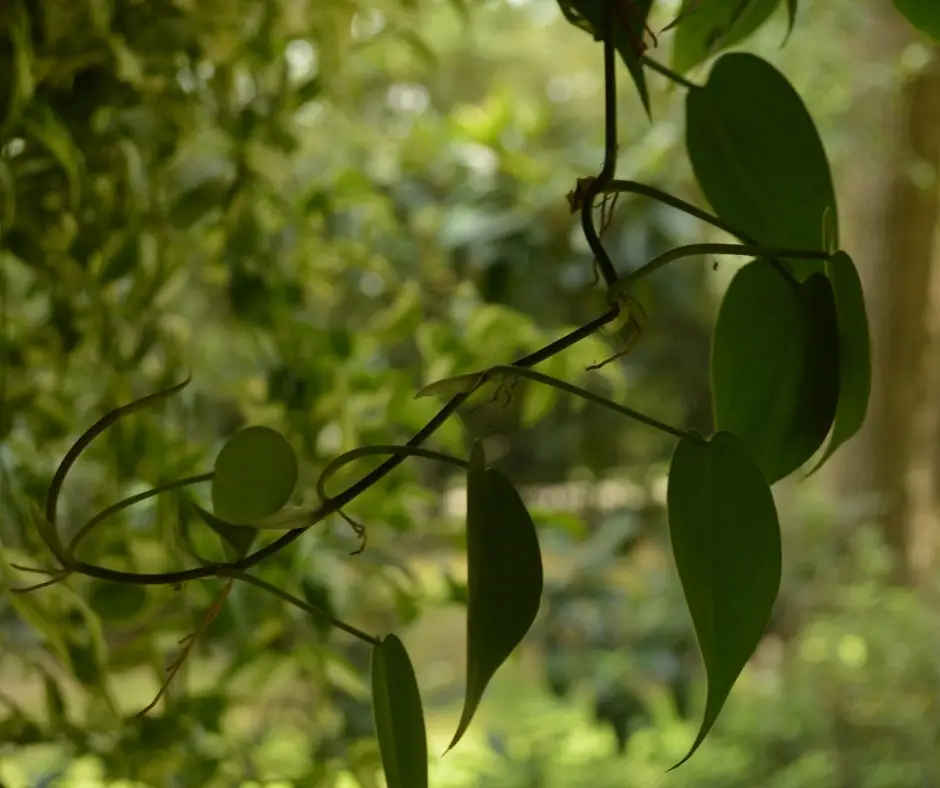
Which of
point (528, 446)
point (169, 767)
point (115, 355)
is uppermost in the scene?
point (528, 446)

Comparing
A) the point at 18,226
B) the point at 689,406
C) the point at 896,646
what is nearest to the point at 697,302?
the point at 689,406

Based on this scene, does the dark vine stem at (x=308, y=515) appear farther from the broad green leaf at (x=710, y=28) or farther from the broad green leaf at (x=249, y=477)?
the broad green leaf at (x=710, y=28)

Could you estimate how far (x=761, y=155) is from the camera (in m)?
0.30

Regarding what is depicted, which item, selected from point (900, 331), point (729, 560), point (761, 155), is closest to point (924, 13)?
point (761, 155)

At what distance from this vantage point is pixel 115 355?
458mm

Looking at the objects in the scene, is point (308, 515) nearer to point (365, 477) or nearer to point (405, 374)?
point (365, 477)

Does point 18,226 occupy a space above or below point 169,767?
above

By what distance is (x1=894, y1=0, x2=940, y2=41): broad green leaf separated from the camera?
290 mm

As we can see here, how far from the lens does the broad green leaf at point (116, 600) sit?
16.4 inches

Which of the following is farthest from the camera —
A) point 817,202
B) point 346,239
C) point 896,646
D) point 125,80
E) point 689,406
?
point 689,406

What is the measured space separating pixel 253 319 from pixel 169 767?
217 millimetres

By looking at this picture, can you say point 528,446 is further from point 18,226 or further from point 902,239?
point 18,226

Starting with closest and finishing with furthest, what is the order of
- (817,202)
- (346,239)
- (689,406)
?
1. (817,202)
2. (346,239)
3. (689,406)

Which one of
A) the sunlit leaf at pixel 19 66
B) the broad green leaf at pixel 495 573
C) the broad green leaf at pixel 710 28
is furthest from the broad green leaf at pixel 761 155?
the sunlit leaf at pixel 19 66
